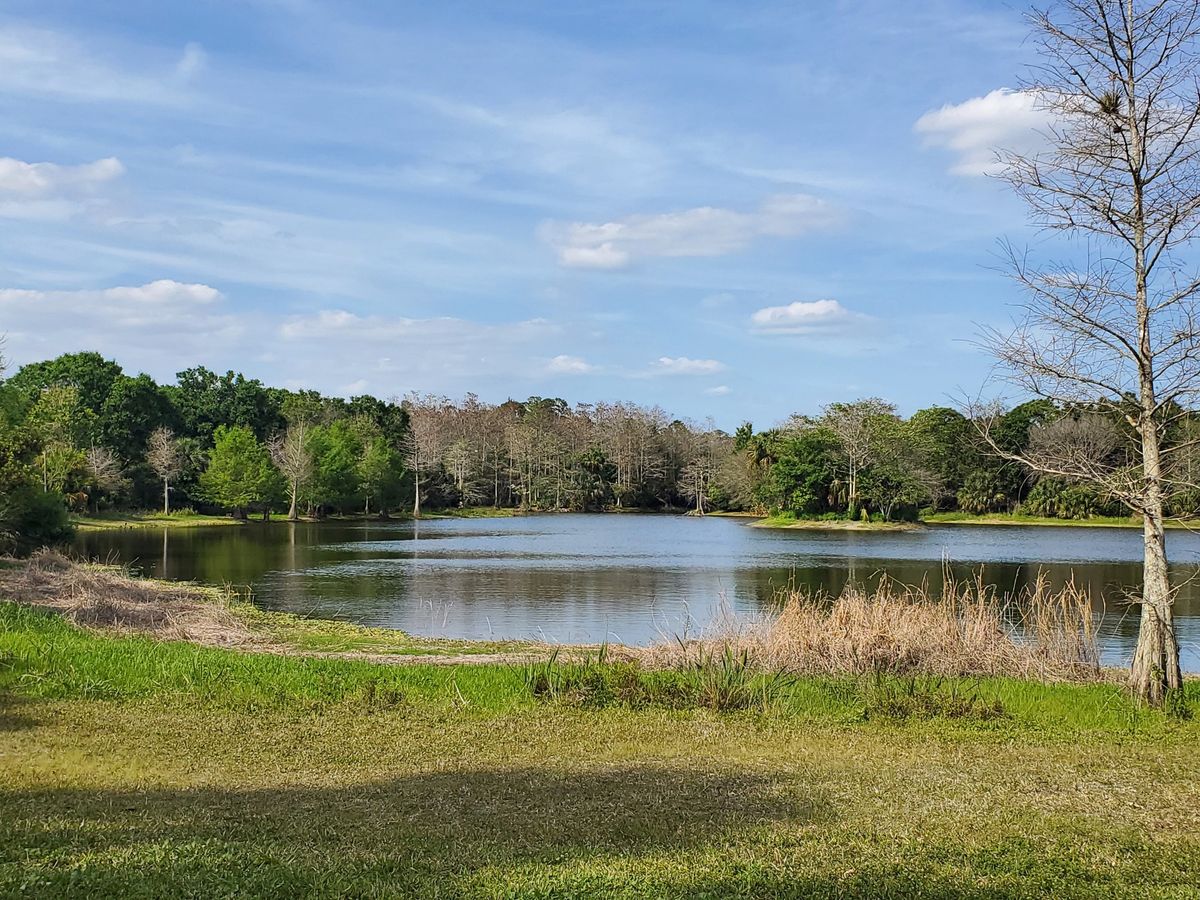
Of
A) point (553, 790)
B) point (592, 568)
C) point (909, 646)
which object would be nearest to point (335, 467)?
point (592, 568)

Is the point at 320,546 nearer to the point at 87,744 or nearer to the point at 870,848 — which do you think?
the point at 87,744

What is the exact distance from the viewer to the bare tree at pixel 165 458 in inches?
2916

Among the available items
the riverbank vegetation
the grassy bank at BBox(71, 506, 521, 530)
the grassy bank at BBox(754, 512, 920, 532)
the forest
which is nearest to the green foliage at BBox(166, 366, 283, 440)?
the forest

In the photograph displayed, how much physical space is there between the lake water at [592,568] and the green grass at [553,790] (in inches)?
184

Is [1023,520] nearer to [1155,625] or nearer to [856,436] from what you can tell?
[856,436]

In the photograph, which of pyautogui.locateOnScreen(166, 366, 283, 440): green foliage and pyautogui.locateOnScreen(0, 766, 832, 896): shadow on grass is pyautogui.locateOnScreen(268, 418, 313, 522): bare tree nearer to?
pyautogui.locateOnScreen(166, 366, 283, 440): green foliage

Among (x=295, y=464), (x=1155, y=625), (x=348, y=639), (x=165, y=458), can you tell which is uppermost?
(x=165, y=458)

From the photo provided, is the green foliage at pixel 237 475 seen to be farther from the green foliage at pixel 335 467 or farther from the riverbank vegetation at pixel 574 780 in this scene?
the riverbank vegetation at pixel 574 780

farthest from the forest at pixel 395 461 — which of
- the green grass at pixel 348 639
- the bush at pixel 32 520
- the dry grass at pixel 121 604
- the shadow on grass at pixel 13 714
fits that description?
the shadow on grass at pixel 13 714

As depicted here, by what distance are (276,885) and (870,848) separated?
3589mm

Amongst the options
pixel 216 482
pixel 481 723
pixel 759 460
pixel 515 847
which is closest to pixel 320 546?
pixel 216 482

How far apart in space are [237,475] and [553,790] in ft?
240

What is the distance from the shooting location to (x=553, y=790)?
7.91 m

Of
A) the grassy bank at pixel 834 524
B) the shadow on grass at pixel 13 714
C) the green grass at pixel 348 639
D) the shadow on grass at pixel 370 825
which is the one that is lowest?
the grassy bank at pixel 834 524
